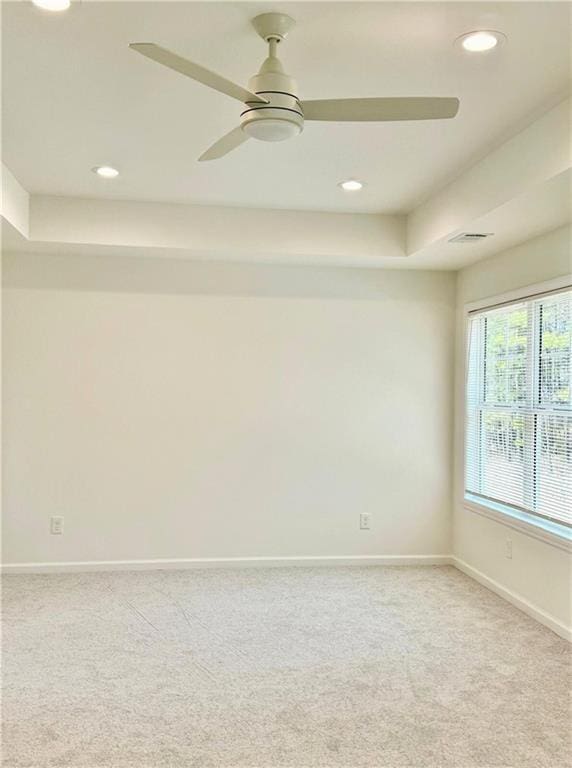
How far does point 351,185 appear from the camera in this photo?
398cm

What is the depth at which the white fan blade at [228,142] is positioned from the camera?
2435 mm

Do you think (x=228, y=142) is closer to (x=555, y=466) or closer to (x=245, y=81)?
(x=245, y=81)

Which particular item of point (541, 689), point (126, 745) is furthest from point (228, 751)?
point (541, 689)

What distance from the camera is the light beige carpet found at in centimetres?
244

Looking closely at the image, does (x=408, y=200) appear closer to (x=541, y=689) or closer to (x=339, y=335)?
(x=339, y=335)

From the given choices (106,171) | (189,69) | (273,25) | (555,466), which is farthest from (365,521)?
(189,69)

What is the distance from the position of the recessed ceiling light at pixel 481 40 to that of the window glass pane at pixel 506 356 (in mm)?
2039

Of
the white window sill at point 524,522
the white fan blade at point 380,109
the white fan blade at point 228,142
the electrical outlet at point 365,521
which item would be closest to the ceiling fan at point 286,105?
the white fan blade at point 380,109

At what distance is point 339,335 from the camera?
506 cm

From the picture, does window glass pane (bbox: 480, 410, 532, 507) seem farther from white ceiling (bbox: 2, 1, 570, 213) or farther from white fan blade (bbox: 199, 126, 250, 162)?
white fan blade (bbox: 199, 126, 250, 162)

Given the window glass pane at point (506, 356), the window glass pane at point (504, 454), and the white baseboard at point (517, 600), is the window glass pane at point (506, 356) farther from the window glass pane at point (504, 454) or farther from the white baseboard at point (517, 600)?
the white baseboard at point (517, 600)

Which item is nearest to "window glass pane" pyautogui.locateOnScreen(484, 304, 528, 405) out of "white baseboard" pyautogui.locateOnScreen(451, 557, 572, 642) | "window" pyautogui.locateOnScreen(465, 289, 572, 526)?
"window" pyautogui.locateOnScreen(465, 289, 572, 526)

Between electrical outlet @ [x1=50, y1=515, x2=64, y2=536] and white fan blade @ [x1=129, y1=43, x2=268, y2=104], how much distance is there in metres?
3.53

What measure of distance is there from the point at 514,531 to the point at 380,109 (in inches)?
113
